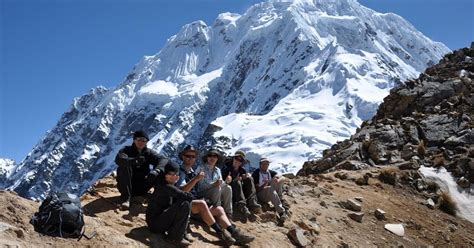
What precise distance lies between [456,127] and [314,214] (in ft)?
31.7

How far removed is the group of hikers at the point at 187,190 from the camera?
910cm

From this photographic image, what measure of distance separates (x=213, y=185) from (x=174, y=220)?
141 cm

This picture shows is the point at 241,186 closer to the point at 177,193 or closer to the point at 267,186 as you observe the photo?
the point at 267,186

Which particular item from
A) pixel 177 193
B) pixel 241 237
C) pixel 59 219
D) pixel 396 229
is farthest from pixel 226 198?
pixel 396 229

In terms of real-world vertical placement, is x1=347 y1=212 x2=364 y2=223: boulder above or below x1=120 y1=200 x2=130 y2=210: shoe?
below

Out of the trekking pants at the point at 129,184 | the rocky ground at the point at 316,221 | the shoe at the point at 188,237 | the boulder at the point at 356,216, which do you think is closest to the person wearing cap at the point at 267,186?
the rocky ground at the point at 316,221

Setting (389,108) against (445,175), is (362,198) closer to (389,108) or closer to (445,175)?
(445,175)

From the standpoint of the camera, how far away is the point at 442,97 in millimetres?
22328

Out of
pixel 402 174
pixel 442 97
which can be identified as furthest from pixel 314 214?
pixel 442 97

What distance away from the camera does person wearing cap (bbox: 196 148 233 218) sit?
10.3 m

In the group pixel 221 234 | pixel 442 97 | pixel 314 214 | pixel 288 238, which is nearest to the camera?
pixel 221 234

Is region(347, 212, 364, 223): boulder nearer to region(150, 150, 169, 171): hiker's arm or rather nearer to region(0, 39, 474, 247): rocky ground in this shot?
region(0, 39, 474, 247): rocky ground

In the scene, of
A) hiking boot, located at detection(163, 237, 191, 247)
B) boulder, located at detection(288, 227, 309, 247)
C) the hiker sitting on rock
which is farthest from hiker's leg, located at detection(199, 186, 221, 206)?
boulder, located at detection(288, 227, 309, 247)

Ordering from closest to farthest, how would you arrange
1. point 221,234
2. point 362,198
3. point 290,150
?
1. point 221,234
2. point 362,198
3. point 290,150
